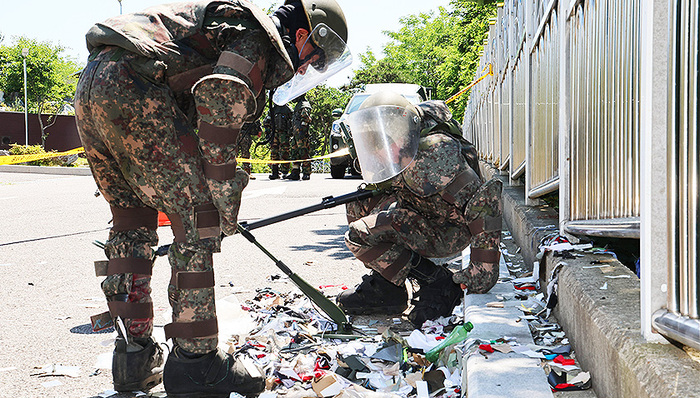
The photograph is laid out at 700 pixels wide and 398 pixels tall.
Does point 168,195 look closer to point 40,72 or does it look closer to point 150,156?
point 150,156

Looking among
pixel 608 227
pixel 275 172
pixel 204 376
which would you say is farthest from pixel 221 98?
pixel 275 172

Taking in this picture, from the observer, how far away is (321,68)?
332cm

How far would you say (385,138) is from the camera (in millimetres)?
3652

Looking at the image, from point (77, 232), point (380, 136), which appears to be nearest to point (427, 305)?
point (380, 136)

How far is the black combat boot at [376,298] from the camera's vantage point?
399 cm

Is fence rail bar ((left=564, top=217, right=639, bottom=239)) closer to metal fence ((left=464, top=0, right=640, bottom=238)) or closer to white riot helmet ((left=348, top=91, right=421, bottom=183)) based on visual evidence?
metal fence ((left=464, top=0, right=640, bottom=238))

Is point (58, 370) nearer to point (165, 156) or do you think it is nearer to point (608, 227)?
point (165, 156)

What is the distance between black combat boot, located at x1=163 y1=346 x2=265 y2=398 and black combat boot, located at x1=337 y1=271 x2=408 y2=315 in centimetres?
132

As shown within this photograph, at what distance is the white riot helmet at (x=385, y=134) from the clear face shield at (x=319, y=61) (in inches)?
14.0

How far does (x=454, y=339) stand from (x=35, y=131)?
142ft

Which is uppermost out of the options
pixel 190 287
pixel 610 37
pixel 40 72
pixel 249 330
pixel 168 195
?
pixel 40 72

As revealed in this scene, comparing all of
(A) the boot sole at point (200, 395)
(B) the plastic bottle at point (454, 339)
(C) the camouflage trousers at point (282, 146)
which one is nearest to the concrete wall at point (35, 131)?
(C) the camouflage trousers at point (282, 146)

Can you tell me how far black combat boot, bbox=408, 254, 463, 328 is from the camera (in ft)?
12.1

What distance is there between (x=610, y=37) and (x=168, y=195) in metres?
1.81
